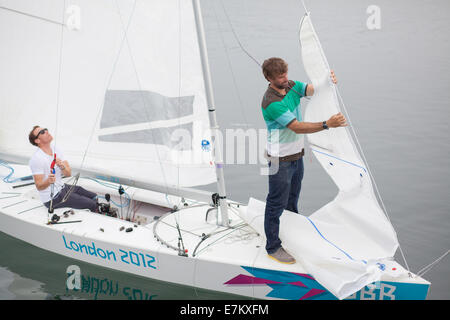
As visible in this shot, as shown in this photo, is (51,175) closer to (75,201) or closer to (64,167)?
(64,167)

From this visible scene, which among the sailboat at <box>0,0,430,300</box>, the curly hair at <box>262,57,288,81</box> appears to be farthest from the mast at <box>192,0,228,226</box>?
the curly hair at <box>262,57,288,81</box>

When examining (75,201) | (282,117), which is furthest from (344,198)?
(75,201)

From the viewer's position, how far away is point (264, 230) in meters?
3.44

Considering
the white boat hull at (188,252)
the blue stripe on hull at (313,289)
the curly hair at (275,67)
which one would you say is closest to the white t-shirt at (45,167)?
the white boat hull at (188,252)

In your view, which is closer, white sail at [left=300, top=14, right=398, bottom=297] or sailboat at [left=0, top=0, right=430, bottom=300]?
white sail at [left=300, top=14, right=398, bottom=297]

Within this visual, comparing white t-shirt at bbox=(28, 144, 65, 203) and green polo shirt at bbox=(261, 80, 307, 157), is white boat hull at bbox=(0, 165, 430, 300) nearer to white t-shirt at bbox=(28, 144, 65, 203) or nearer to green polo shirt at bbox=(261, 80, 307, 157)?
white t-shirt at bbox=(28, 144, 65, 203)

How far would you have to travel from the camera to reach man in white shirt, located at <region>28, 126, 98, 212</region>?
399 cm

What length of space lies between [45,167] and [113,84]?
948mm

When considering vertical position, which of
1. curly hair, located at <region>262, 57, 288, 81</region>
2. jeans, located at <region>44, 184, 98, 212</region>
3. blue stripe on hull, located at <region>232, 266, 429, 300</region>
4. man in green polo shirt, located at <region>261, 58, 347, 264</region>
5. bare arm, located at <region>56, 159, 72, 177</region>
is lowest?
blue stripe on hull, located at <region>232, 266, 429, 300</region>

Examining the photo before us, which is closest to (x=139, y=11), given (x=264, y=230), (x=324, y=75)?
(x=324, y=75)

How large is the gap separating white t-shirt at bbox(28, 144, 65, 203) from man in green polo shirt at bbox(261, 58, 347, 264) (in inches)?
79.9

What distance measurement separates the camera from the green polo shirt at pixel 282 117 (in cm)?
291

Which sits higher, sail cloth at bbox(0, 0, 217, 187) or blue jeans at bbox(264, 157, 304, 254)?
sail cloth at bbox(0, 0, 217, 187)
